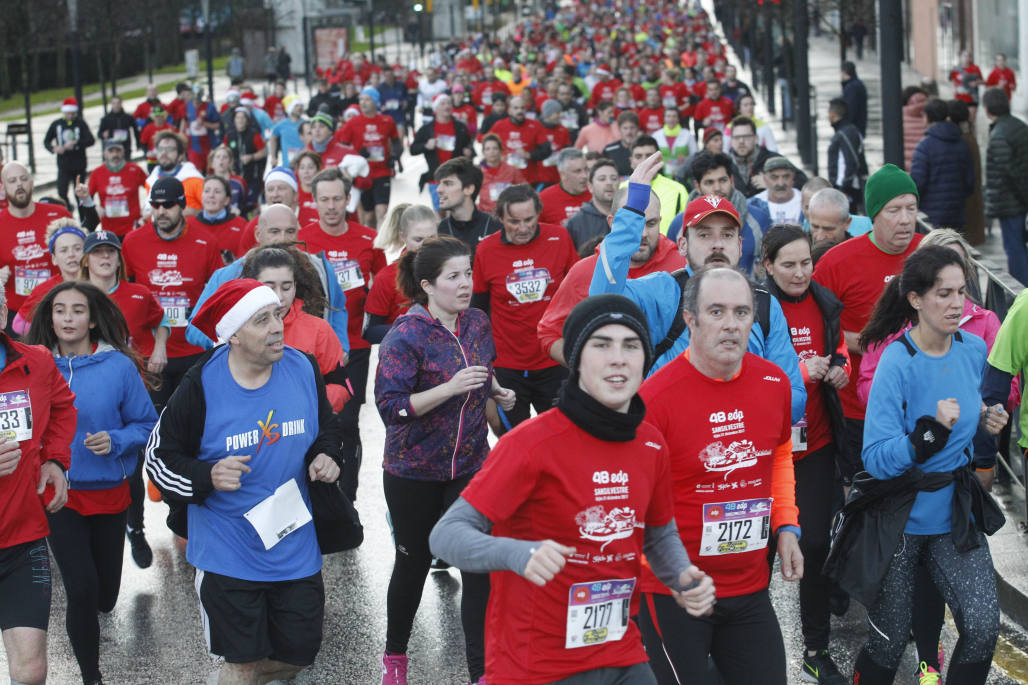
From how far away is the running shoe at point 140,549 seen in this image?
26.7 feet

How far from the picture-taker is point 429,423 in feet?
19.5

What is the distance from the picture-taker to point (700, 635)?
466 cm

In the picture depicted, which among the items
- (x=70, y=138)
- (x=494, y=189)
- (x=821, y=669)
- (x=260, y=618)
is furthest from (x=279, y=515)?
(x=70, y=138)

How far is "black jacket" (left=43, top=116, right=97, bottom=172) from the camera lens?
24172 mm

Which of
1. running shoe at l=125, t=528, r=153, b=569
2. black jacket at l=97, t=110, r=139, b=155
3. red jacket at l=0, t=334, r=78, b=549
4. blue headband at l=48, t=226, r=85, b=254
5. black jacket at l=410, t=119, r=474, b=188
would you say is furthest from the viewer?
black jacket at l=97, t=110, r=139, b=155

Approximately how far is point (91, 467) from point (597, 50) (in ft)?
177

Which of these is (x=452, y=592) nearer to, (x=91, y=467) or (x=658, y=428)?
(x=91, y=467)

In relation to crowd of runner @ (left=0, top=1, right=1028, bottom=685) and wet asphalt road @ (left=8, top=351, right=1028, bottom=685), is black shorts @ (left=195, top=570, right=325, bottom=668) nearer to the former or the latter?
crowd of runner @ (left=0, top=1, right=1028, bottom=685)

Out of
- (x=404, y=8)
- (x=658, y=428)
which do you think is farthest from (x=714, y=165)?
(x=404, y=8)

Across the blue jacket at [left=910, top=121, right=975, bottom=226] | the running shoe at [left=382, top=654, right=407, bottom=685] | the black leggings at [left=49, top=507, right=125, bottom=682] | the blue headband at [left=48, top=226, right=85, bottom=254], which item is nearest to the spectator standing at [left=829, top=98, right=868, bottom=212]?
the blue jacket at [left=910, top=121, right=975, bottom=226]

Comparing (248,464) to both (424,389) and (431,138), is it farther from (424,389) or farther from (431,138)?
(431,138)

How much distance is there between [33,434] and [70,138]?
1974 centimetres

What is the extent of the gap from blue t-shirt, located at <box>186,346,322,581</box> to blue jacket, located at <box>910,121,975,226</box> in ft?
33.1

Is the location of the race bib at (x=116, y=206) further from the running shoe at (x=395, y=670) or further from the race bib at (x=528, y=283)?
the running shoe at (x=395, y=670)
